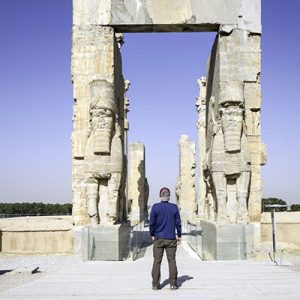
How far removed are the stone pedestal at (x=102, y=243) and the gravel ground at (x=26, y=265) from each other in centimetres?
34

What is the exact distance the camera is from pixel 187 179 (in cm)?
2120

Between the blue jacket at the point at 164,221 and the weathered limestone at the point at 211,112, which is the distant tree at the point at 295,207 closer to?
the weathered limestone at the point at 211,112

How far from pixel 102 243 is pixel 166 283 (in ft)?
10.1

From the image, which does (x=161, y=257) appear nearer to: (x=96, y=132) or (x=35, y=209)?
(x=96, y=132)

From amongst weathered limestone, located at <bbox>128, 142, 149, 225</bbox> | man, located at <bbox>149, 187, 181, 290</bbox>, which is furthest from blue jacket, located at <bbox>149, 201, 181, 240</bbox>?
weathered limestone, located at <bbox>128, 142, 149, 225</bbox>

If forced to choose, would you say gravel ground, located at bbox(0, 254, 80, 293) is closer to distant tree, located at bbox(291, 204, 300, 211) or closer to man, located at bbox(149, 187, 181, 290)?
man, located at bbox(149, 187, 181, 290)

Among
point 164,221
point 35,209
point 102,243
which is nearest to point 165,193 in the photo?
point 164,221

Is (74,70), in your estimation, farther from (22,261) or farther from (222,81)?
(22,261)

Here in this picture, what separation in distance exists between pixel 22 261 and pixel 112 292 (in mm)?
4407

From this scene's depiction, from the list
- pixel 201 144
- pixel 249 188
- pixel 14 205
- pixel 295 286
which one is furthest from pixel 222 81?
pixel 14 205

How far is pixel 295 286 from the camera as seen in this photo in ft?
16.8

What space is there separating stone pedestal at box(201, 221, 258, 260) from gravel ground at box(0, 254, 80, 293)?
2.59m

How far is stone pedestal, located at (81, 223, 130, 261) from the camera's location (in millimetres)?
8336

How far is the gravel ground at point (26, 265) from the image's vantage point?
6.43 m
